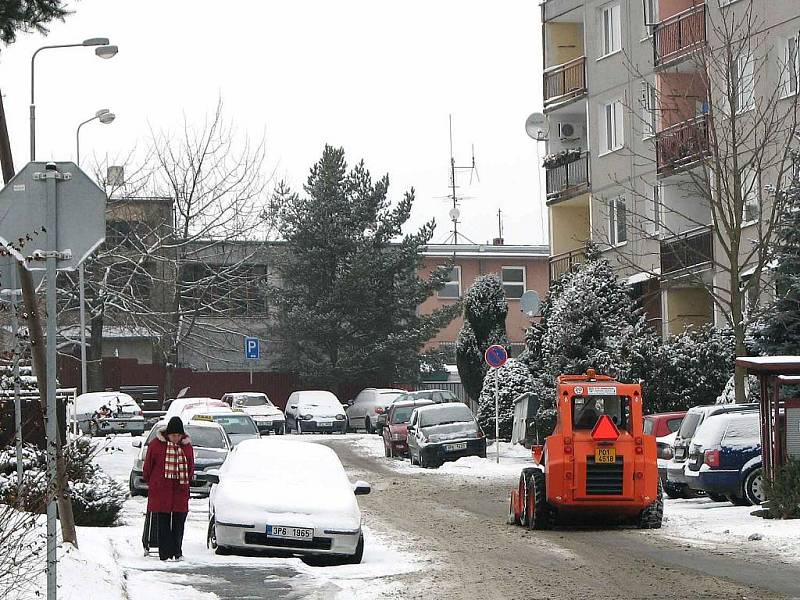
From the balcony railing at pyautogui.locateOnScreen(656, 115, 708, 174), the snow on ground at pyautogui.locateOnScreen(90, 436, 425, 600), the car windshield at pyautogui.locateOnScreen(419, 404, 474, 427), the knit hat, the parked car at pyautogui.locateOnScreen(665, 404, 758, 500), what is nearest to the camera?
the snow on ground at pyautogui.locateOnScreen(90, 436, 425, 600)

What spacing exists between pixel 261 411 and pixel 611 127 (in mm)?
15088

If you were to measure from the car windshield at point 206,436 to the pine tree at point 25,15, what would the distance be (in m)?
16.1

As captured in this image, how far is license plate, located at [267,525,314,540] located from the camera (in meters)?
16.7

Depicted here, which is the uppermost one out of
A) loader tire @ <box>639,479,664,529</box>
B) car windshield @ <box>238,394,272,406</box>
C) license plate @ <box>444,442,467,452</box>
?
car windshield @ <box>238,394,272,406</box>

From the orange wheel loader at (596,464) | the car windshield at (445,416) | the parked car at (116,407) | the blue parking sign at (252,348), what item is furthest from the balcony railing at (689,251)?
the blue parking sign at (252,348)

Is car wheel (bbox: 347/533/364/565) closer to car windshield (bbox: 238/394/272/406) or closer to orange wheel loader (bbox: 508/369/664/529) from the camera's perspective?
orange wheel loader (bbox: 508/369/664/529)

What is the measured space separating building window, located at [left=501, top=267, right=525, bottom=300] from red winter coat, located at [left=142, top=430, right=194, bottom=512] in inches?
2505

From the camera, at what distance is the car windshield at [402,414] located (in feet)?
140

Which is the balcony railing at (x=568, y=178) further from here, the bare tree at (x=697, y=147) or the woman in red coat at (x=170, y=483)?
the woman in red coat at (x=170, y=483)

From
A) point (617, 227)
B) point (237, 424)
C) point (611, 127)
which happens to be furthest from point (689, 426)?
point (611, 127)

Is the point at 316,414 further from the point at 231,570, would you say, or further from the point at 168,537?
the point at 231,570

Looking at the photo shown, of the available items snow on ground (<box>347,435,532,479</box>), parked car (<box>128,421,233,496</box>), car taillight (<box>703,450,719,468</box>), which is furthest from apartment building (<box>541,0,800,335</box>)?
car taillight (<box>703,450,719,468</box>)

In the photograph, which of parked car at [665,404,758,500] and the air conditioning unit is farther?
the air conditioning unit

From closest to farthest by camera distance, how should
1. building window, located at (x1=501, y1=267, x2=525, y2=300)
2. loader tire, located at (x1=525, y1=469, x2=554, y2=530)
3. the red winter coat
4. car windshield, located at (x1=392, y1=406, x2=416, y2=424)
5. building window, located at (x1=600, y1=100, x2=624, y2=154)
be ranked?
the red winter coat → loader tire, located at (x1=525, y1=469, x2=554, y2=530) → car windshield, located at (x1=392, y1=406, x2=416, y2=424) → building window, located at (x1=600, y1=100, x2=624, y2=154) → building window, located at (x1=501, y1=267, x2=525, y2=300)
